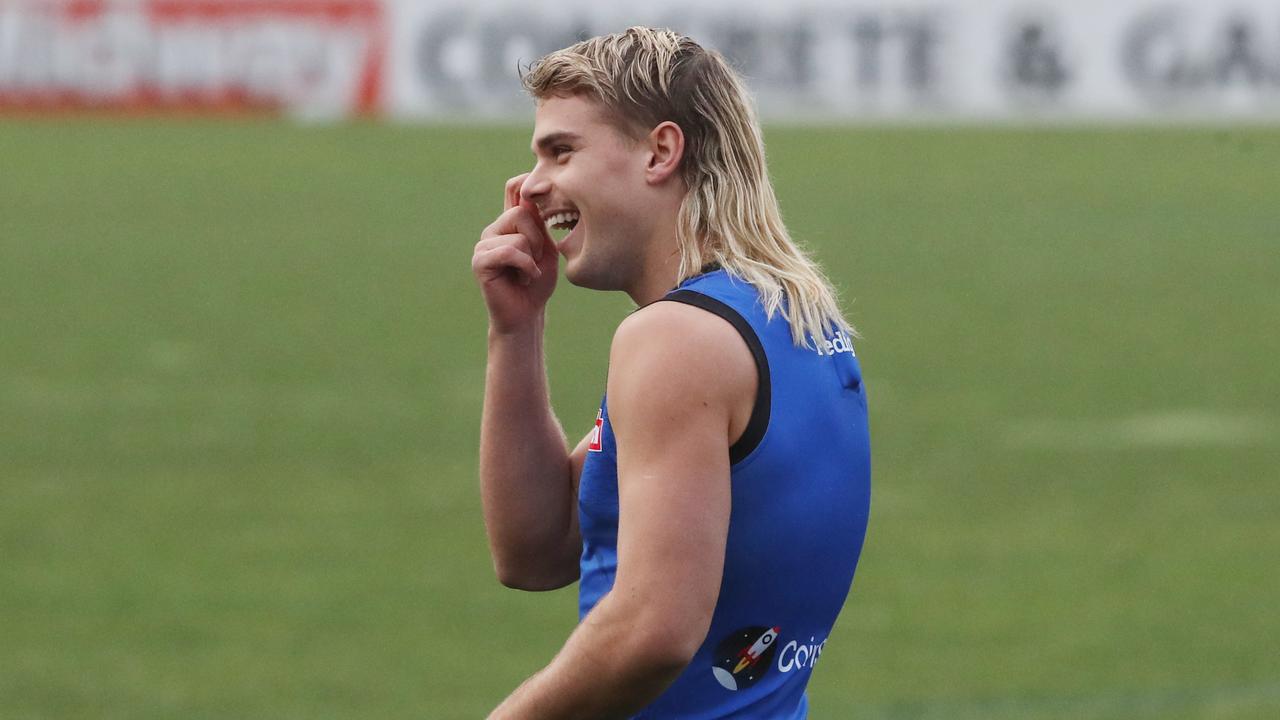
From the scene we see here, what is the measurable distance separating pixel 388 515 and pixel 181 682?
111 inches

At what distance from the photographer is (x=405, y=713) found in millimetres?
7430

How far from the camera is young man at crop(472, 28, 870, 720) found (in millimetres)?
2812

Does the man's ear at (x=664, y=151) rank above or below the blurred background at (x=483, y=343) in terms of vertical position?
above

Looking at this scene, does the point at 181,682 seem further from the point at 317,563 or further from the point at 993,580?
the point at 993,580

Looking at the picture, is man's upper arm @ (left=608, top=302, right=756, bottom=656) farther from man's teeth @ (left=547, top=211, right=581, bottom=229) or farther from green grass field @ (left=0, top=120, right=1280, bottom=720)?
green grass field @ (left=0, top=120, right=1280, bottom=720)

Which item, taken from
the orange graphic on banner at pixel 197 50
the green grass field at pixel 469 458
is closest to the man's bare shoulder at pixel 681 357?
the green grass field at pixel 469 458

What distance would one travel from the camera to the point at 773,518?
9.77 ft

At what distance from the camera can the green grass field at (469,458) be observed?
26.3 feet

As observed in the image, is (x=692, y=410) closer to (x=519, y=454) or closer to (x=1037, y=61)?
(x=519, y=454)

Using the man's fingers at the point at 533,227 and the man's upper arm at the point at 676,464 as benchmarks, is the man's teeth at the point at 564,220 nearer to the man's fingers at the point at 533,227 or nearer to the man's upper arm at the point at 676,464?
the man's fingers at the point at 533,227

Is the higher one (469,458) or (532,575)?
(532,575)

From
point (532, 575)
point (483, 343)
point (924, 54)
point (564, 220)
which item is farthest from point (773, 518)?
point (924, 54)

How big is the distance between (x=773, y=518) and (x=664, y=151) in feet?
1.77

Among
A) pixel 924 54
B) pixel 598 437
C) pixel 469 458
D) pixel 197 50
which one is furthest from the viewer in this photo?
pixel 197 50
